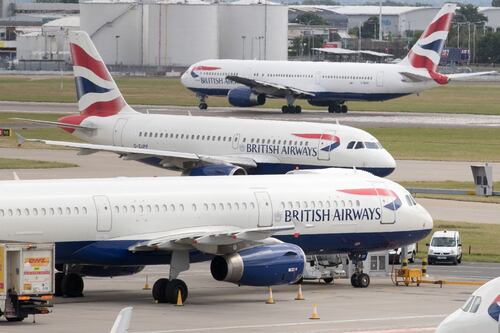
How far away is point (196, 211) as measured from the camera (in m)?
42.1

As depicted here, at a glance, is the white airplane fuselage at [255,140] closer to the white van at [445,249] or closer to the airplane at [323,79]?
the white van at [445,249]

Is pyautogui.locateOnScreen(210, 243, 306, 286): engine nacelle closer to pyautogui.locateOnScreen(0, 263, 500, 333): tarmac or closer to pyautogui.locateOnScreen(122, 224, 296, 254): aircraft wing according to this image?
pyautogui.locateOnScreen(122, 224, 296, 254): aircraft wing

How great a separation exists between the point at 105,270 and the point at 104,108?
31550 millimetres

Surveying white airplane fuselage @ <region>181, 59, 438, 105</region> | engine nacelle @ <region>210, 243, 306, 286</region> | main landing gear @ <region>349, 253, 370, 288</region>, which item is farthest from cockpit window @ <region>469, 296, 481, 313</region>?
white airplane fuselage @ <region>181, 59, 438, 105</region>

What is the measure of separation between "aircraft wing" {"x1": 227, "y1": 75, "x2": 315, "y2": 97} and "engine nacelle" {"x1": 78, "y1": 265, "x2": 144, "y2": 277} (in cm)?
8153

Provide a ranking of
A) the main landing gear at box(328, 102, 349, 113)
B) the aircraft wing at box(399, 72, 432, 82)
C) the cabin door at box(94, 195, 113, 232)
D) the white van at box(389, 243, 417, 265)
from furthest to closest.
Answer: the main landing gear at box(328, 102, 349, 113)
the aircraft wing at box(399, 72, 432, 82)
the white van at box(389, 243, 417, 265)
the cabin door at box(94, 195, 113, 232)

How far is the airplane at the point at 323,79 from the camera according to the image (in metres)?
122

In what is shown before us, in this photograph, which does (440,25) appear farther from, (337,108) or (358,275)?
(358,275)

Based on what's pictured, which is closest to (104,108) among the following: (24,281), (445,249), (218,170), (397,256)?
(218,170)

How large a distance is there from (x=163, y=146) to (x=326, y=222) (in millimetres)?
28590

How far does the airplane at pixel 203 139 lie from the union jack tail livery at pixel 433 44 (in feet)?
166

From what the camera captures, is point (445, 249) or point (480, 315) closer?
point (480, 315)

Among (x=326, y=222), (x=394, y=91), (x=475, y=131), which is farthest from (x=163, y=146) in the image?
(x=394, y=91)

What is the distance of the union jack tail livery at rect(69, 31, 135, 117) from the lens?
232ft
